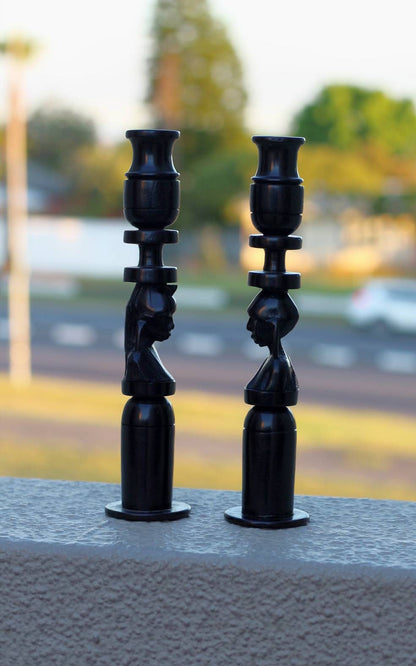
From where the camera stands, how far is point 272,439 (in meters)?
1.26

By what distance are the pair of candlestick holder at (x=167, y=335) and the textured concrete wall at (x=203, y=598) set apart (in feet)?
0.21

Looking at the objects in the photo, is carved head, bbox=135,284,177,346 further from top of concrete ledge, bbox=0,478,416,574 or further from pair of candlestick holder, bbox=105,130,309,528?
top of concrete ledge, bbox=0,478,416,574

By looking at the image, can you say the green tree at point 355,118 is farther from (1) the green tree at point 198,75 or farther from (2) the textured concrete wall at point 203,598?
(2) the textured concrete wall at point 203,598

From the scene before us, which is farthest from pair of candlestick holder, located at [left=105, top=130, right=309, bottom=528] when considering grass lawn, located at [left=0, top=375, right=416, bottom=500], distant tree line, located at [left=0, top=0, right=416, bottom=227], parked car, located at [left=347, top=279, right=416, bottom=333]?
distant tree line, located at [left=0, top=0, right=416, bottom=227]

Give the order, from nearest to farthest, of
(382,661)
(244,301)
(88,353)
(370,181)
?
(382,661) < (88,353) < (244,301) < (370,181)

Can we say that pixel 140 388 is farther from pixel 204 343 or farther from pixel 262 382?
pixel 204 343

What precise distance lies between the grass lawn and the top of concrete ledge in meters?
6.98

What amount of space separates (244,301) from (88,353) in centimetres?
810

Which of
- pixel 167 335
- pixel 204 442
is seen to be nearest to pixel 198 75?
pixel 204 442

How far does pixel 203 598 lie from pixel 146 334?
34 centimetres

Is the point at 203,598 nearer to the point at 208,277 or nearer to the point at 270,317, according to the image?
the point at 270,317

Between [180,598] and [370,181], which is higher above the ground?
[370,181]

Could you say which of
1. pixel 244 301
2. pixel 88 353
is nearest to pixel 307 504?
pixel 88 353

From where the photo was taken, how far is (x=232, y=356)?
1764cm
